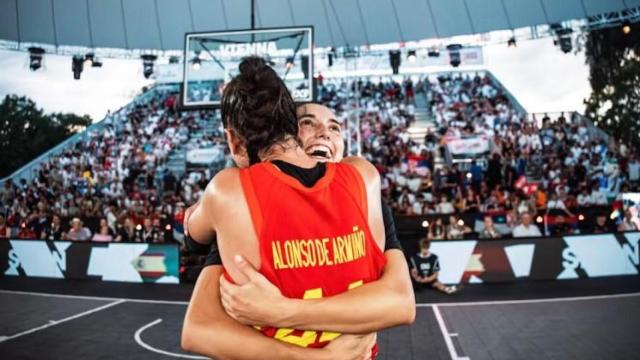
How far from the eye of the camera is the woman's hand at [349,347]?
1569 millimetres

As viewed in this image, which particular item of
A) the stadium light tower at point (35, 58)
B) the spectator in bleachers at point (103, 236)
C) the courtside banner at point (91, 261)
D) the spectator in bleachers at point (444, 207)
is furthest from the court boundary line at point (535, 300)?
the stadium light tower at point (35, 58)

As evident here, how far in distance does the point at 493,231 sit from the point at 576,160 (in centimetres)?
704

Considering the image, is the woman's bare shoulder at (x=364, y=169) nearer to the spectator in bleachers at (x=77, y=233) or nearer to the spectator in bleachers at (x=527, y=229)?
the spectator in bleachers at (x=527, y=229)

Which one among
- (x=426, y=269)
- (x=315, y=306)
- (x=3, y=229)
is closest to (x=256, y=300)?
(x=315, y=306)

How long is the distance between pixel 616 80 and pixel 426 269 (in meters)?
34.3

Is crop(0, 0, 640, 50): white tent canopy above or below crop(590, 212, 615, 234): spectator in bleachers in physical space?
above

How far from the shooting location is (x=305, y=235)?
5.04 ft

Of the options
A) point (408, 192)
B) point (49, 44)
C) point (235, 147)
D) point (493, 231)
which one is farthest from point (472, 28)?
point (235, 147)

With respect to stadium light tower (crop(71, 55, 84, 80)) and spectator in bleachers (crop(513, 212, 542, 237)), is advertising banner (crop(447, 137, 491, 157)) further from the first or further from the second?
stadium light tower (crop(71, 55, 84, 80))

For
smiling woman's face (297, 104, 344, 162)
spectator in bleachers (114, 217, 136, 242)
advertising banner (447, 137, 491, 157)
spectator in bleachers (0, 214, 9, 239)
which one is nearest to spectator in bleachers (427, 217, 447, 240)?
advertising banner (447, 137, 491, 157)

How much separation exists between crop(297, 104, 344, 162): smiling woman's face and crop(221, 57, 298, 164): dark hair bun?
65 centimetres

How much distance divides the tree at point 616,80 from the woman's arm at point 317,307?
130 feet

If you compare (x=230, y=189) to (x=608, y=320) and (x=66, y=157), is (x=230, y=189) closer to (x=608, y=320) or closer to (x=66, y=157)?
(x=608, y=320)

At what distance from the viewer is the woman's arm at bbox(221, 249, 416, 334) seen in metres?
1.49
